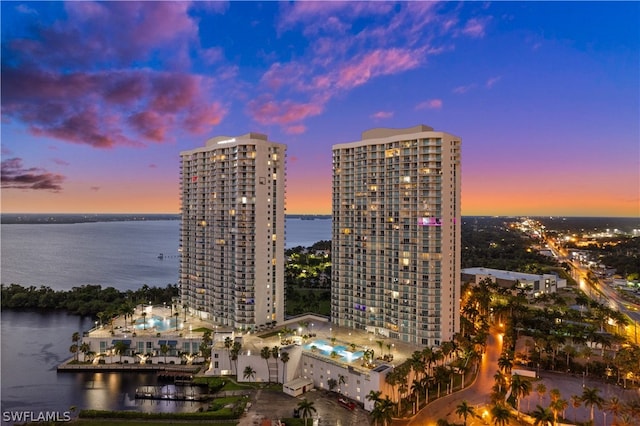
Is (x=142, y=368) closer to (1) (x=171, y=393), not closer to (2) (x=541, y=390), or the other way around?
(1) (x=171, y=393)

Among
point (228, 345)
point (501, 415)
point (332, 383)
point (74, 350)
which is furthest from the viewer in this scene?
point (74, 350)

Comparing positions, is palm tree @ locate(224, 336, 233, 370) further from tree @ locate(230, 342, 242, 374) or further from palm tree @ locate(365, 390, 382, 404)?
palm tree @ locate(365, 390, 382, 404)

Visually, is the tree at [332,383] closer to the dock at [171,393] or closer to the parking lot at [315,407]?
the parking lot at [315,407]

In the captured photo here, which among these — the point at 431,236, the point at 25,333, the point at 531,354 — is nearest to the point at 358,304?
the point at 431,236

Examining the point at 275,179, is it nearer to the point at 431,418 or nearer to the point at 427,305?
the point at 427,305

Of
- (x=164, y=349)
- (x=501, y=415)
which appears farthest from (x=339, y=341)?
(x=501, y=415)

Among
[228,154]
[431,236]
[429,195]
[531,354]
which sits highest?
[228,154]

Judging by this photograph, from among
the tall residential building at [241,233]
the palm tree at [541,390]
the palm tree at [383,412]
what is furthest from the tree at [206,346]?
the palm tree at [541,390]
